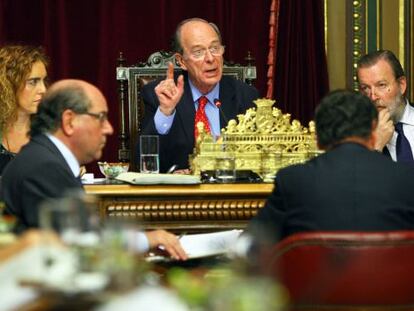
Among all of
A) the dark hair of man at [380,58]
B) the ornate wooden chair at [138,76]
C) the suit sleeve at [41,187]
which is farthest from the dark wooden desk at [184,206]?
the ornate wooden chair at [138,76]

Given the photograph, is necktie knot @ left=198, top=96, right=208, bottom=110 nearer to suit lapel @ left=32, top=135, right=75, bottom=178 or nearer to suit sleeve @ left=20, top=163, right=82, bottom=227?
suit lapel @ left=32, top=135, right=75, bottom=178

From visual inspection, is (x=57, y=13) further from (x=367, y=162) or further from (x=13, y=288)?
(x=13, y=288)

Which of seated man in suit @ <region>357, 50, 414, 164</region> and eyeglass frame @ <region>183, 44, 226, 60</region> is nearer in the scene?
seated man in suit @ <region>357, 50, 414, 164</region>

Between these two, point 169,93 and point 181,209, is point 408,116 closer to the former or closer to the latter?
point 169,93

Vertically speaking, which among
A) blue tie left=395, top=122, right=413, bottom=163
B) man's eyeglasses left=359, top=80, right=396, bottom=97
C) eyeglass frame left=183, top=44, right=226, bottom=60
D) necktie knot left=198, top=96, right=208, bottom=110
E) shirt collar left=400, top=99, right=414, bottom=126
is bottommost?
blue tie left=395, top=122, right=413, bottom=163

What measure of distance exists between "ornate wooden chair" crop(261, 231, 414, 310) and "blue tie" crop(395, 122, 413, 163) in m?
1.71

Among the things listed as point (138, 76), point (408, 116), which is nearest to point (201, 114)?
point (138, 76)

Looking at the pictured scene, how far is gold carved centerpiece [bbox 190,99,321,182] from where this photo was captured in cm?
388

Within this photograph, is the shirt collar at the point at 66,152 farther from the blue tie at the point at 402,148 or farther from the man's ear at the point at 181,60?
the man's ear at the point at 181,60

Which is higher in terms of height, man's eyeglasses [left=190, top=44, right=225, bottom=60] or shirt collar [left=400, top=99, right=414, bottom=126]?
man's eyeglasses [left=190, top=44, right=225, bottom=60]

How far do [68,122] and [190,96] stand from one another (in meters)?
1.65

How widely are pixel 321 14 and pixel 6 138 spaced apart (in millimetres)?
2278

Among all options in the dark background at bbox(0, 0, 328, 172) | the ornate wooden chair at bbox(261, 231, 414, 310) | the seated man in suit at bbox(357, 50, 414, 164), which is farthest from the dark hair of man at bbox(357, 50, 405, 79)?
the ornate wooden chair at bbox(261, 231, 414, 310)

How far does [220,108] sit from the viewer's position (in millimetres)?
4414
